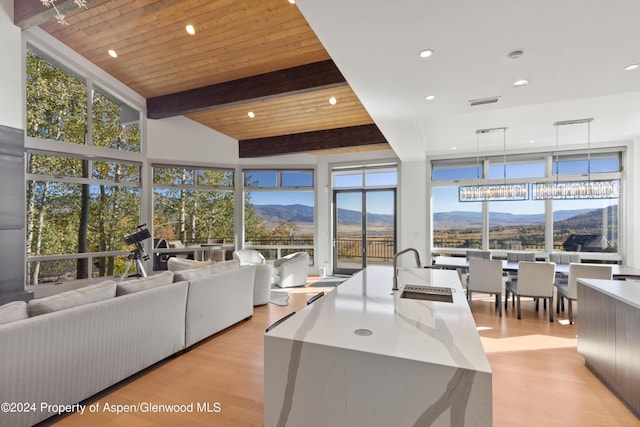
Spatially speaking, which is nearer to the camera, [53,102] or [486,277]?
[486,277]

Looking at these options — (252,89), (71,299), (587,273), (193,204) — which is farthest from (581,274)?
(193,204)

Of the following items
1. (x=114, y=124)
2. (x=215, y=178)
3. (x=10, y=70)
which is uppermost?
(x=10, y=70)

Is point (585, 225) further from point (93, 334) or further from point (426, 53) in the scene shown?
point (93, 334)

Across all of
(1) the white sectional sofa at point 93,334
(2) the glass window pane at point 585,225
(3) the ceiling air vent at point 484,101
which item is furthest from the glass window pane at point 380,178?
(1) the white sectional sofa at point 93,334

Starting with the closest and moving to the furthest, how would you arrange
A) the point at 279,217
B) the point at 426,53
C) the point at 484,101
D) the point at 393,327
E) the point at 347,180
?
1. the point at 393,327
2. the point at 426,53
3. the point at 484,101
4. the point at 347,180
5. the point at 279,217

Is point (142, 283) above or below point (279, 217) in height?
below

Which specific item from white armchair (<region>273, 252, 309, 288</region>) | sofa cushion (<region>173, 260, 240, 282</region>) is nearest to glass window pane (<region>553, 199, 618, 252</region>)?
white armchair (<region>273, 252, 309, 288</region>)

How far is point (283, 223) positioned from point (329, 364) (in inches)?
254

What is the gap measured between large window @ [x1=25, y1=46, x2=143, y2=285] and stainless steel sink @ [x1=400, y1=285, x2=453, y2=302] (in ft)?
19.0

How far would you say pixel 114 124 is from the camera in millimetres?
5727

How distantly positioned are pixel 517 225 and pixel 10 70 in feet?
30.1

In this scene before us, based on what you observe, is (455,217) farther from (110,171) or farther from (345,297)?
(110,171)

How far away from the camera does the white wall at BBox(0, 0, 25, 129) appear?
3.98 metres

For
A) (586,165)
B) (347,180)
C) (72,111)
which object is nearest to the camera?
(72,111)
